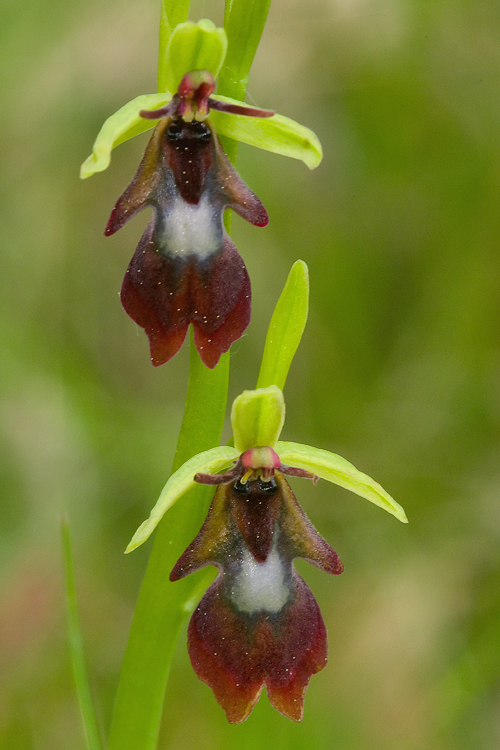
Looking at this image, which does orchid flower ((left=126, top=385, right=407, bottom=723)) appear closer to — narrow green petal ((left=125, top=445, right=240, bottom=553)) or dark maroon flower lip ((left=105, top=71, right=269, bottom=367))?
narrow green petal ((left=125, top=445, right=240, bottom=553))

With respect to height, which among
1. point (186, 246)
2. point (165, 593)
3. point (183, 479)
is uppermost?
point (186, 246)

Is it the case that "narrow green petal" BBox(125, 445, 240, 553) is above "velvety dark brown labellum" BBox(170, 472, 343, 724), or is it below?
above

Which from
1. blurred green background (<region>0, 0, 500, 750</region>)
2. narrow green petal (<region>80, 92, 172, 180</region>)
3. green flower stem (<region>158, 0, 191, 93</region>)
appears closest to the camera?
narrow green petal (<region>80, 92, 172, 180</region>)

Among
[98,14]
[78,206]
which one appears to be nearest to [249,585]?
[78,206]

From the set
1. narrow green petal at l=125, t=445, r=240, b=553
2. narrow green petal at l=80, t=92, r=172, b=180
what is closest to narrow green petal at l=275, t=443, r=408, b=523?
narrow green petal at l=125, t=445, r=240, b=553

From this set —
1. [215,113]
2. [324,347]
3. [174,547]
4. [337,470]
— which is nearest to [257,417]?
[337,470]

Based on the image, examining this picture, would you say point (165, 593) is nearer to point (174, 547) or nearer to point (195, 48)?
point (174, 547)

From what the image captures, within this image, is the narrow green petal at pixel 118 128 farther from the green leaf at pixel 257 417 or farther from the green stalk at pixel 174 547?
the green leaf at pixel 257 417
